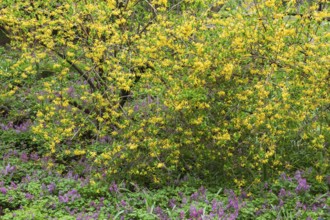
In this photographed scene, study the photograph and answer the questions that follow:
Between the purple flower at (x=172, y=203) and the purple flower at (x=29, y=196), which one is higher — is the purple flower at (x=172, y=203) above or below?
below

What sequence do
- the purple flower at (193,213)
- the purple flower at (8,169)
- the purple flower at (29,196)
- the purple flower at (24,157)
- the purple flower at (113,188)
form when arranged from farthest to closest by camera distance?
the purple flower at (24,157), the purple flower at (8,169), the purple flower at (113,188), the purple flower at (29,196), the purple flower at (193,213)

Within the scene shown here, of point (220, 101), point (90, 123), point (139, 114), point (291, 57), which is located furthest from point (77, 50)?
point (291, 57)

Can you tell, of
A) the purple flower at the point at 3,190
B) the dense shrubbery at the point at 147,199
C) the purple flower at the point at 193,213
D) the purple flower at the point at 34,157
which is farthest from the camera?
the purple flower at the point at 34,157

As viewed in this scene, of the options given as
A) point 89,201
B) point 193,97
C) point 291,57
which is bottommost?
point 89,201

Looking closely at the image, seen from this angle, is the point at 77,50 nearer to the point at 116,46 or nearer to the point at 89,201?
the point at 116,46

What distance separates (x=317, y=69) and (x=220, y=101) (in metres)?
1.01

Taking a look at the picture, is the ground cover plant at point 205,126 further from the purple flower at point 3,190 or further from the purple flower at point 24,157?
the purple flower at point 24,157

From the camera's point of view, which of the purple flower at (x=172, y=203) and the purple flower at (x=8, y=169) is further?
the purple flower at (x=8, y=169)

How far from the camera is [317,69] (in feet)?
15.9

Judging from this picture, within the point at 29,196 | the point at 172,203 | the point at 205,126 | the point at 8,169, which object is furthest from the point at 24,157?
the point at 205,126

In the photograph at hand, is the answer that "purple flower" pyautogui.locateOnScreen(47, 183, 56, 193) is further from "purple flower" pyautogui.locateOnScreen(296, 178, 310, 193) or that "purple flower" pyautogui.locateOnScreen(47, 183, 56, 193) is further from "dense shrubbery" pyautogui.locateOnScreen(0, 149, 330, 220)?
"purple flower" pyautogui.locateOnScreen(296, 178, 310, 193)

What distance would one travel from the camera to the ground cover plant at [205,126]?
4797mm

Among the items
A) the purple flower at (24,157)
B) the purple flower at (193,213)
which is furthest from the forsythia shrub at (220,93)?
the purple flower at (24,157)

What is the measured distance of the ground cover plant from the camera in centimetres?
480
